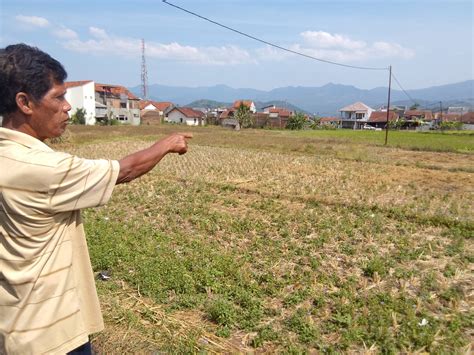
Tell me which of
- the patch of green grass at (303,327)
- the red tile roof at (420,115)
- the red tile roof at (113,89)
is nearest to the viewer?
the patch of green grass at (303,327)

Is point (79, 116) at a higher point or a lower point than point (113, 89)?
lower

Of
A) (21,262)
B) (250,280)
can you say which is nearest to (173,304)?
(250,280)

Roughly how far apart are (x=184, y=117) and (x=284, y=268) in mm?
66367

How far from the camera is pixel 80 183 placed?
5.15ft

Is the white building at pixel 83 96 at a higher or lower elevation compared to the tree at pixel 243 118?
higher

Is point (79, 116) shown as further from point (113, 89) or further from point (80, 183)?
point (80, 183)

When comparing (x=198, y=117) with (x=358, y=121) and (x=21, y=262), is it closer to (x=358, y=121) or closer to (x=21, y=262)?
(x=358, y=121)

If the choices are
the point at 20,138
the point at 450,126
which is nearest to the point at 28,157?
the point at 20,138

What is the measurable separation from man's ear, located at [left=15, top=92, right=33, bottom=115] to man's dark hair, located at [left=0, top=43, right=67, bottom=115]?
13mm

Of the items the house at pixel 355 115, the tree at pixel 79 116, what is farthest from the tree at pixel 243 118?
the house at pixel 355 115

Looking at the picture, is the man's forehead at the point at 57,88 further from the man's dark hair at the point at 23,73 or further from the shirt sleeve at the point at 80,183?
the shirt sleeve at the point at 80,183

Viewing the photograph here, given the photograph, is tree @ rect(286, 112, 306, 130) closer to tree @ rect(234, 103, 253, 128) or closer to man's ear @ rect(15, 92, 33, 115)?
tree @ rect(234, 103, 253, 128)

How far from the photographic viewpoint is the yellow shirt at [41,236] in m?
1.51

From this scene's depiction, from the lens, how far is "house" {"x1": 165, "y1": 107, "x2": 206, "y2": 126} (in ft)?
228
